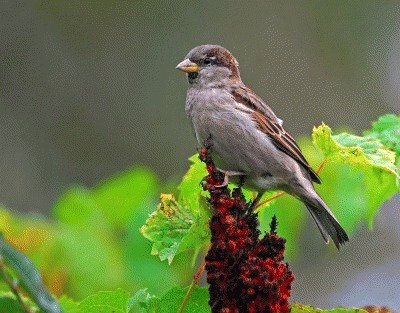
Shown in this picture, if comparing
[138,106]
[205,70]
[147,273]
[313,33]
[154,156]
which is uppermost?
[313,33]

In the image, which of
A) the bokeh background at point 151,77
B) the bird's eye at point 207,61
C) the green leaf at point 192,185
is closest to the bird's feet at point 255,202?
the green leaf at point 192,185

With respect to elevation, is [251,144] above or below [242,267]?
above

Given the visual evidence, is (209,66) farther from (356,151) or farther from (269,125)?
(356,151)

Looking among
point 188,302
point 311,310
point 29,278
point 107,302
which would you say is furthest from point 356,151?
point 29,278

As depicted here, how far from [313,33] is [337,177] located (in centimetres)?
847

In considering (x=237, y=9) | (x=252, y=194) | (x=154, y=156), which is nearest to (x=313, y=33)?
(x=237, y=9)

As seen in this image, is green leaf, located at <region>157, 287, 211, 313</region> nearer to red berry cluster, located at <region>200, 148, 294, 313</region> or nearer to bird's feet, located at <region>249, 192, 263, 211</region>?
red berry cluster, located at <region>200, 148, 294, 313</region>

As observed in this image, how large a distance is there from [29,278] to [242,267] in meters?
1.07

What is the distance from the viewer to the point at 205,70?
15.4ft

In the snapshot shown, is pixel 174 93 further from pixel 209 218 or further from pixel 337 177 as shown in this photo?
pixel 209 218

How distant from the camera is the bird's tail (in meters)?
3.91

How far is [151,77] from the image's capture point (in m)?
12.7

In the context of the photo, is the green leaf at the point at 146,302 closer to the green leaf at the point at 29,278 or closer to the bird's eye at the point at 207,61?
the green leaf at the point at 29,278

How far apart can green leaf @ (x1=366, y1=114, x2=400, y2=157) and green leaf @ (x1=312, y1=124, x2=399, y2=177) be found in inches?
3.2
